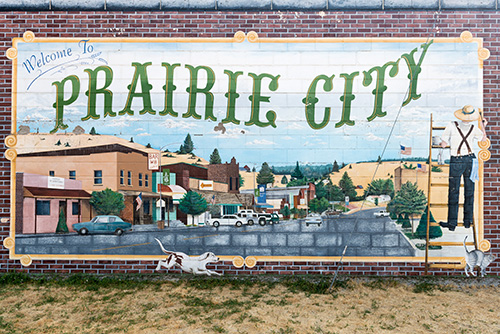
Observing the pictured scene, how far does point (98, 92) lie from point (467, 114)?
678cm

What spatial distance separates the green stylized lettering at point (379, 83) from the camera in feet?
21.0

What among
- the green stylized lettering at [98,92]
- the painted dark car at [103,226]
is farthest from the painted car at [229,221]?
the green stylized lettering at [98,92]

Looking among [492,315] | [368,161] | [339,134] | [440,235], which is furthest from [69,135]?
[492,315]

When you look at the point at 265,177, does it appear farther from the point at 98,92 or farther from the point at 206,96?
the point at 98,92

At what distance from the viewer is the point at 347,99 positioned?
6418mm

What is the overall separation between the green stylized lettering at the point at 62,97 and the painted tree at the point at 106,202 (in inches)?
55.9

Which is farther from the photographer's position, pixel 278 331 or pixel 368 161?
pixel 368 161

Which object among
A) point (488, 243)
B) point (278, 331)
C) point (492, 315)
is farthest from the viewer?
point (488, 243)

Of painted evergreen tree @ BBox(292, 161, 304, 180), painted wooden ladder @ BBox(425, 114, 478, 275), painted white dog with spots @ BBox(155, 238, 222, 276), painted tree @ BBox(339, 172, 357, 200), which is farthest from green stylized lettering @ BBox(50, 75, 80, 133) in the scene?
painted wooden ladder @ BBox(425, 114, 478, 275)

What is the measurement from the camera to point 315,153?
644 cm

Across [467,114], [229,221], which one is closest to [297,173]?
[229,221]

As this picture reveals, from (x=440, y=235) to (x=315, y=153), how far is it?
106 inches

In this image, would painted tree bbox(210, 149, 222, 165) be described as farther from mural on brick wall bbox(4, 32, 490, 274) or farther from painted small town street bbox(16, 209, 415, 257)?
painted small town street bbox(16, 209, 415, 257)

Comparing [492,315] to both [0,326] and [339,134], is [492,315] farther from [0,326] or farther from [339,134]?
[0,326]
